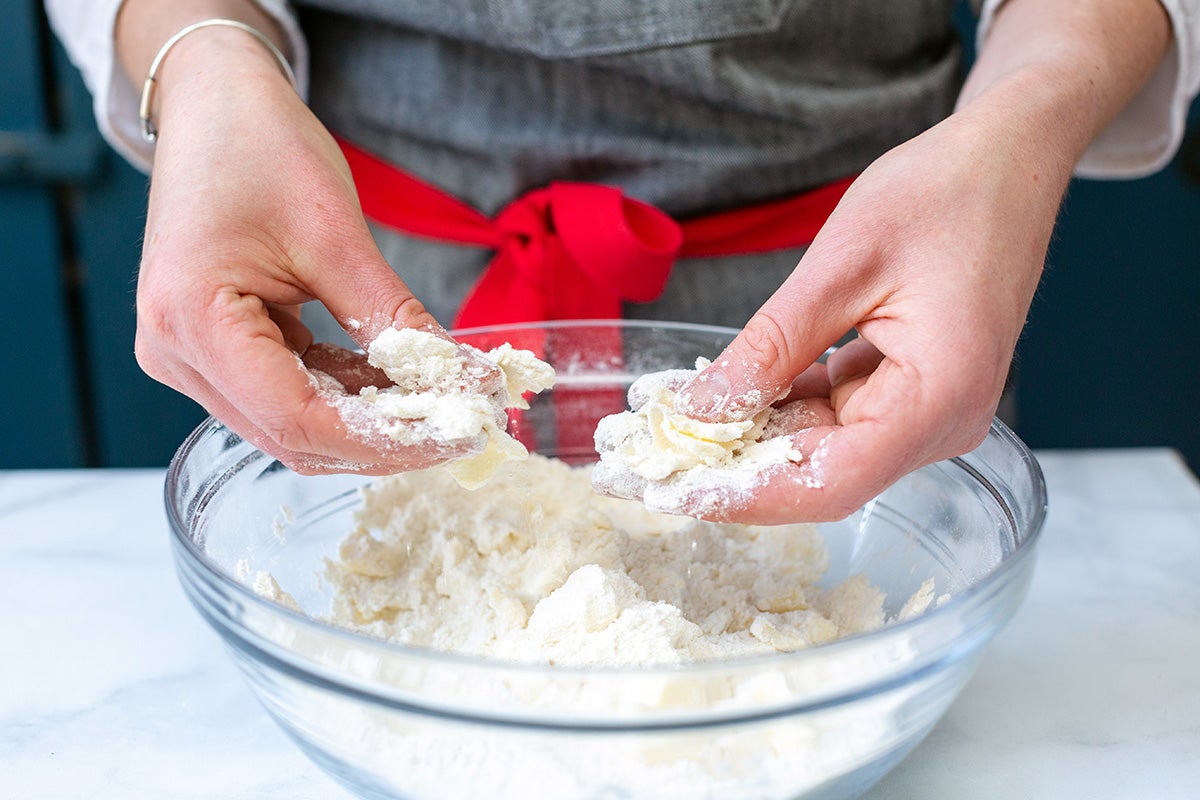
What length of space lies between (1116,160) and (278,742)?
0.94m

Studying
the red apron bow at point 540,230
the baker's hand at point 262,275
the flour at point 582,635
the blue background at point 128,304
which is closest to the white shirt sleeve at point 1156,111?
the red apron bow at point 540,230

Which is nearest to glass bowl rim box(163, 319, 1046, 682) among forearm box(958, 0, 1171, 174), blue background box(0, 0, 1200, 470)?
forearm box(958, 0, 1171, 174)

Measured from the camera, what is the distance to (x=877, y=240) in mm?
623

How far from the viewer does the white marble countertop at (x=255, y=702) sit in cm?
69

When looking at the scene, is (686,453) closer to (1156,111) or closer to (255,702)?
(255,702)

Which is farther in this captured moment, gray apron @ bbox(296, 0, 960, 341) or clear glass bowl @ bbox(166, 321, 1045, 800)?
gray apron @ bbox(296, 0, 960, 341)

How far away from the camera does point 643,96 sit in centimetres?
102

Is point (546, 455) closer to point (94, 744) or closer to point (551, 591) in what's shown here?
point (551, 591)

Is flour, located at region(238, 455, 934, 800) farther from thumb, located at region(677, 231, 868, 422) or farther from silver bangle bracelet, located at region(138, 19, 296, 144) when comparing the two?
silver bangle bracelet, located at region(138, 19, 296, 144)

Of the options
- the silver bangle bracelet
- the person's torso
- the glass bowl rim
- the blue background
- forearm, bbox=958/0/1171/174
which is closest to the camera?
the glass bowl rim

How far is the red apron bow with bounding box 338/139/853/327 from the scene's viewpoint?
1.05m

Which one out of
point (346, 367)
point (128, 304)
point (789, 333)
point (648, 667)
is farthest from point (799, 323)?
point (128, 304)

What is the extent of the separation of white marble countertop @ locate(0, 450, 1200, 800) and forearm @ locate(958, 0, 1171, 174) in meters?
0.38

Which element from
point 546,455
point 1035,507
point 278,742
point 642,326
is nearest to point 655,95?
point 642,326
